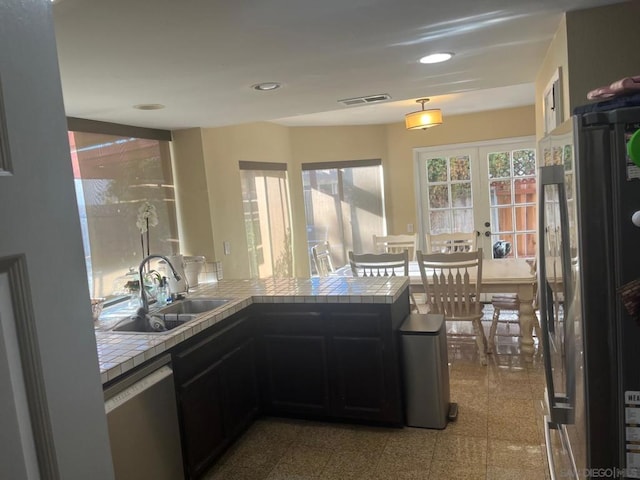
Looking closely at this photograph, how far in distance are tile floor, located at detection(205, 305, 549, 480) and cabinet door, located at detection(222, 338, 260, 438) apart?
0.14m

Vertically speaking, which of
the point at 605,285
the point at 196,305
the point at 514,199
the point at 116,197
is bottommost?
the point at 196,305

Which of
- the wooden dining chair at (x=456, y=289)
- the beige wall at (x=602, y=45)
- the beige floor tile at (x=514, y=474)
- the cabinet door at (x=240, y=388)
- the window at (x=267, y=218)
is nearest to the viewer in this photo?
the beige wall at (x=602, y=45)

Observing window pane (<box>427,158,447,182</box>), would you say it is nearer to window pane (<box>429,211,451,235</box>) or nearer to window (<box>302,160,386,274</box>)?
window pane (<box>429,211,451,235</box>)

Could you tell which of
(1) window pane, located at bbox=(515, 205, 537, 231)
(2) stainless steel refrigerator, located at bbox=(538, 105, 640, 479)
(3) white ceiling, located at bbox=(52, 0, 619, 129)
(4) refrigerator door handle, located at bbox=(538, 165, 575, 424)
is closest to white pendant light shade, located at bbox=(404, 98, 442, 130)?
(3) white ceiling, located at bbox=(52, 0, 619, 129)

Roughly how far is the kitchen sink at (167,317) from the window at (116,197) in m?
0.76

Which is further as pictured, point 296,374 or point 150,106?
point 150,106

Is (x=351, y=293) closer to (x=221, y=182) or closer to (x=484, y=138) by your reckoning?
(x=221, y=182)

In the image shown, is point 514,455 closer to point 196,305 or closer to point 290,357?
point 290,357

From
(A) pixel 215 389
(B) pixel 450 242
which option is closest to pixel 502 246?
(B) pixel 450 242

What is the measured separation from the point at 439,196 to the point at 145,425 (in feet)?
16.0

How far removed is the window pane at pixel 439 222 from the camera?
19.8 feet

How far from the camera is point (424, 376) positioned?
2.76 metres

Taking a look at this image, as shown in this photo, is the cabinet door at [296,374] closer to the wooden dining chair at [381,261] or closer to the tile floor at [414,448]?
the tile floor at [414,448]

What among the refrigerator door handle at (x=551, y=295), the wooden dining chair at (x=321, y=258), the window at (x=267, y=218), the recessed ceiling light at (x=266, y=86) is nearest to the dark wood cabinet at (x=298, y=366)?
the refrigerator door handle at (x=551, y=295)
